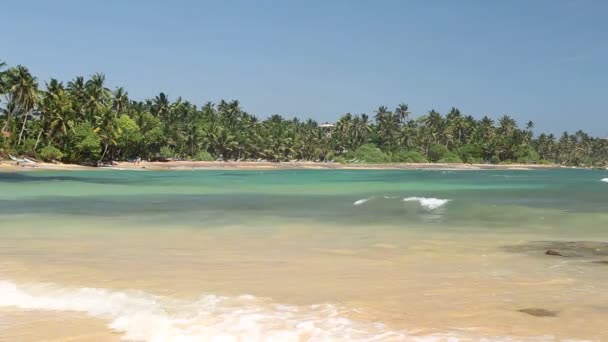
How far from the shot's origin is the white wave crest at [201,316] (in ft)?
22.6

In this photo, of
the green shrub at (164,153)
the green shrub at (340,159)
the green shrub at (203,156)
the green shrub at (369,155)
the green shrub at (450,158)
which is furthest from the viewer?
the green shrub at (450,158)

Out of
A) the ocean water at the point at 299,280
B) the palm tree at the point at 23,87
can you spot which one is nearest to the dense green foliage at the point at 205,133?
the palm tree at the point at 23,87

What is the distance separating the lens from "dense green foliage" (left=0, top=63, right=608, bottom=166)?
283 ft

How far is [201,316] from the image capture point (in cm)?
770

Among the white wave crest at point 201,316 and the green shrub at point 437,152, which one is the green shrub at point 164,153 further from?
the white wave crest at point 201,316

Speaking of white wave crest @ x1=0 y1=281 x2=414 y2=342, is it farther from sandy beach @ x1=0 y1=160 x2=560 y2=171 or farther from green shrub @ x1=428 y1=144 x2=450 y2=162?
green shrub @ x1=428 y1=144 x2=450 y2=162

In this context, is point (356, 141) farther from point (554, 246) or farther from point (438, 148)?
point (554, 246)

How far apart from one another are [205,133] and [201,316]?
123 meters

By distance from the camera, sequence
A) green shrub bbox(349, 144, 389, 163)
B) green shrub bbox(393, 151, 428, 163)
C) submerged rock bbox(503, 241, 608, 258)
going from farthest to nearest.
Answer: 1. green shrub bbox(393, 151, 428, 163)
2. green shrub bbox(349, 144, 389, 163)
3. submerged rock bbox(503, 241, 608, 258)

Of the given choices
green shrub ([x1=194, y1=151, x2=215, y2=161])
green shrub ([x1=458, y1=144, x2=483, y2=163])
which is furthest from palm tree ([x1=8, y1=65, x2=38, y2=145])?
green shrub ([x1=458, y1=144, x2=483, y2=163])

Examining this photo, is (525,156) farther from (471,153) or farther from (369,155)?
(369,155)

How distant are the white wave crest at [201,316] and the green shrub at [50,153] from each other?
83.1m

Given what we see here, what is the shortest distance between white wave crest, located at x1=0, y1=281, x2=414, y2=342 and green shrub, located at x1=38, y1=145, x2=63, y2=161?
273 feet

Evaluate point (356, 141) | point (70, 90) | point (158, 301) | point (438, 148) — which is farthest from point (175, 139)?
point (158, 301)
